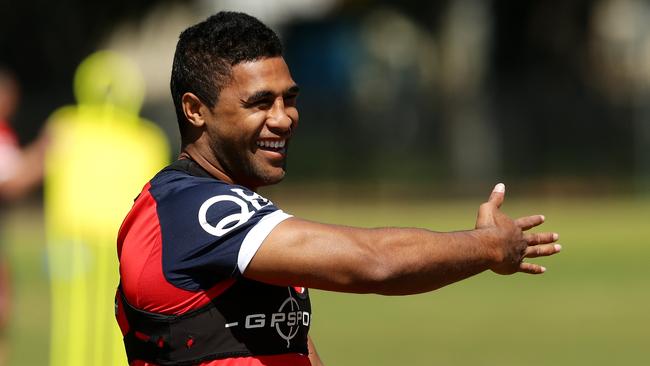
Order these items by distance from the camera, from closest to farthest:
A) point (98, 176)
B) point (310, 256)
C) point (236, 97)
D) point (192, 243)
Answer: point (310, 256) < point (192, 243) < point (236, 97) < point (98, 176)

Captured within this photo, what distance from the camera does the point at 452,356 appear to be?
12781 mm

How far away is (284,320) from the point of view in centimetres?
469

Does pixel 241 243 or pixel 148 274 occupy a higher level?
pixel 241 243

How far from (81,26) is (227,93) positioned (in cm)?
3109

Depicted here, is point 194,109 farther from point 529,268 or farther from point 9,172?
point 9,172

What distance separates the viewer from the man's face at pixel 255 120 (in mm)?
4754

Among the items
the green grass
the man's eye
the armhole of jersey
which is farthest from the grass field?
the armhole of jersey

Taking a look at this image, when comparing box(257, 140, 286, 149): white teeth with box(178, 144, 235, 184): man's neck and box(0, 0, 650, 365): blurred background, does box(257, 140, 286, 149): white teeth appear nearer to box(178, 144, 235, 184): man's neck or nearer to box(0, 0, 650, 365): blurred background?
box(178, 144, 235, 184): man's neck

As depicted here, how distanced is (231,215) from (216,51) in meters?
0.66

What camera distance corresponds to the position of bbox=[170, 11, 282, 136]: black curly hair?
4.77m

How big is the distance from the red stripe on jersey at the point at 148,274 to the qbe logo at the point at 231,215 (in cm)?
19

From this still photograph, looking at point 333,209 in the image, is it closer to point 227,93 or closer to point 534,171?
point 534,171

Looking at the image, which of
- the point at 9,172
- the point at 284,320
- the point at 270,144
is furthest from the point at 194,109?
the point at 9,172

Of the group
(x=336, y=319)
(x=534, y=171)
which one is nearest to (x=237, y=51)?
(x=336, y=319)
